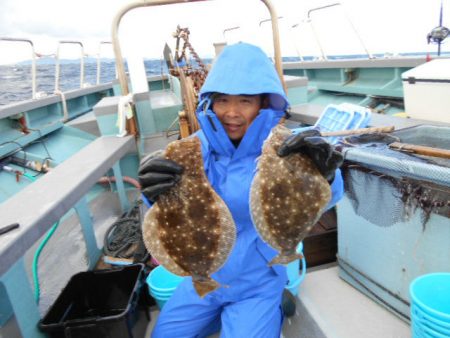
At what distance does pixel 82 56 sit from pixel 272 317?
31.3ft

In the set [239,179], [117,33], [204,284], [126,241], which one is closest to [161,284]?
[126,241]

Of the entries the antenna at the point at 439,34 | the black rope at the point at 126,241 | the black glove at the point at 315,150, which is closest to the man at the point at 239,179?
the black glove at the point at 315,150

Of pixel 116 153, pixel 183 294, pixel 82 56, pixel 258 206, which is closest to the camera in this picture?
pixel 258 206

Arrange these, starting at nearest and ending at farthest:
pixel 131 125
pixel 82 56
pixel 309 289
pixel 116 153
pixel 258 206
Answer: pixel 258 206 → pixel 309 289 → pixel 116 153 → pixel 131 125 → pixel 82 56

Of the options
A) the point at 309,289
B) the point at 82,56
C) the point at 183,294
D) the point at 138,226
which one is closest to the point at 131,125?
the point at 138,226

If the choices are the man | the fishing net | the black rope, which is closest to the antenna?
the fishing net

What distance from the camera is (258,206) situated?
1.64 meters

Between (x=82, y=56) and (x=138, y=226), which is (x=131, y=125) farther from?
(x=82, y=56)

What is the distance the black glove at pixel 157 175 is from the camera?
5.11ft

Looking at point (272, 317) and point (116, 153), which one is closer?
point (272, 317)

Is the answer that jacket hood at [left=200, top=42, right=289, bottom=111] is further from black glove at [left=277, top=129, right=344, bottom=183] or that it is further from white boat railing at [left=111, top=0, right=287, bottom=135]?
white boat railing at [left=111, top=0, right=287, bottom=135]

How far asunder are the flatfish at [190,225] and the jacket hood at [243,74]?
482mm

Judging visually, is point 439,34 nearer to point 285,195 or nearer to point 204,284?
point 285,195

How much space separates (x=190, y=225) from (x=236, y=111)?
2.68 ft
